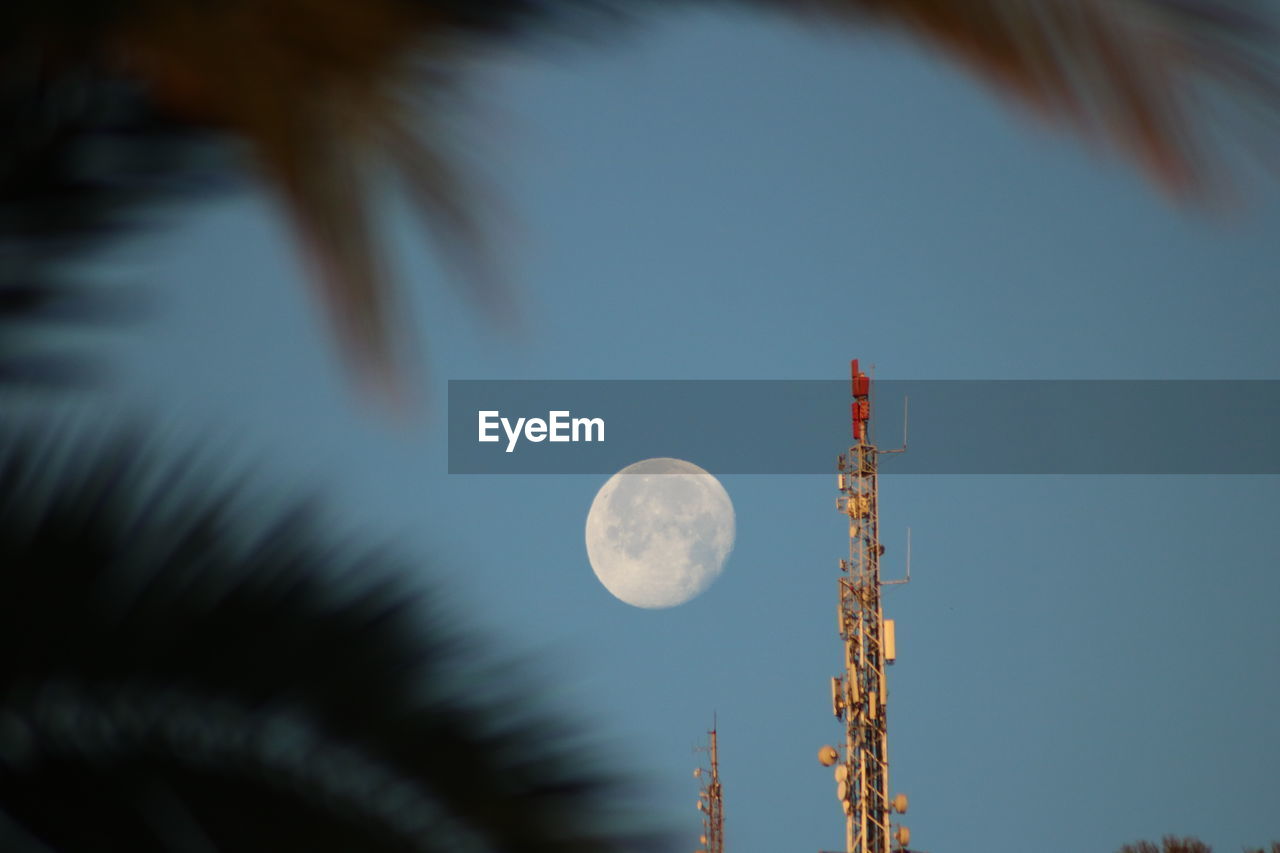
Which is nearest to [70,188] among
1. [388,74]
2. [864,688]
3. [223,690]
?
[388,74]

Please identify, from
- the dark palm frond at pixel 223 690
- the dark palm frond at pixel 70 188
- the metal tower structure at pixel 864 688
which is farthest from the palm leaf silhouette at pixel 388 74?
the metal tower structure at pixel 864 688

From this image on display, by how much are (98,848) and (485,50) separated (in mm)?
1297

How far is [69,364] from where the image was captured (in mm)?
2219

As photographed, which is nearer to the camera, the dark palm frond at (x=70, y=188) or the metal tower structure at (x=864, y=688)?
the dark palm frond at (x=70, y=188)

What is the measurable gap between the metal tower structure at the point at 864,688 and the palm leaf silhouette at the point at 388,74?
14.4 m

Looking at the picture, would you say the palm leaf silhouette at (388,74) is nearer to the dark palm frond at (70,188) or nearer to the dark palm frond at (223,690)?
the dark palm frond at (70,188)

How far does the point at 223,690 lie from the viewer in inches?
89.2

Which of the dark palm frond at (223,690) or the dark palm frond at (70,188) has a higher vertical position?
the dark palm frond at (70,188)

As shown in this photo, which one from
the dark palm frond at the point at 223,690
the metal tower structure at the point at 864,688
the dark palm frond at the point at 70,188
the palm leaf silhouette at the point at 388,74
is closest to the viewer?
the palm leaf silhouette at the point at 388,74

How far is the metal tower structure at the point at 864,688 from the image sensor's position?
15859mm

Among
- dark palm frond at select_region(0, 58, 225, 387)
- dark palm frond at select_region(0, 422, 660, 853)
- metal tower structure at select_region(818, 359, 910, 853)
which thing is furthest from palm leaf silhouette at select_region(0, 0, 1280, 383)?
metal tower structure at select_region(818, 359, 910, 853)

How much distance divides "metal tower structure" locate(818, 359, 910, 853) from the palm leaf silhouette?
14440 millimetres

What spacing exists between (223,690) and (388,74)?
1.00 m

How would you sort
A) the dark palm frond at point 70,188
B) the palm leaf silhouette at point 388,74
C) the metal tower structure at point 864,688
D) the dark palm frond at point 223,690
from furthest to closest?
the metal tower structure at point 864,688, the dark palm frond at point 223,690, the dark palm frond at point 70,188, the palm leaf silhouette at point 388,74
